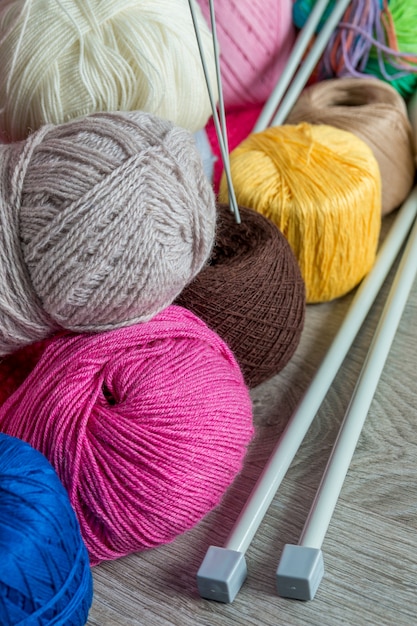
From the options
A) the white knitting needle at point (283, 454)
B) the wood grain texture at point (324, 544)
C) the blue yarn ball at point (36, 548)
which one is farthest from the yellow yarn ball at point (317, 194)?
the blue yarn ball at point (36, 548)

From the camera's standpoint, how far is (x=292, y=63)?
1284mm

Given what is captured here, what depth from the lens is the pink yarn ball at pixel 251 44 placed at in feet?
4.09

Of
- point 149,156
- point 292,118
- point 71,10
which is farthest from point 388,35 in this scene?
point 149,156

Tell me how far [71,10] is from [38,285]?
371mm

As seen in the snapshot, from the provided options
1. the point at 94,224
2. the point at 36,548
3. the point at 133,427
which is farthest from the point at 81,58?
the point at 36,548

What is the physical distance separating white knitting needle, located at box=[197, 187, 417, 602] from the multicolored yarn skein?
328mm

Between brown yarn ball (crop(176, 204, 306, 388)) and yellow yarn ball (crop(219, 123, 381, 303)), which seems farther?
yellow yarn ball (crop(219, 123, 381, 303))

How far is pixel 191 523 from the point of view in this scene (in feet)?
2.42

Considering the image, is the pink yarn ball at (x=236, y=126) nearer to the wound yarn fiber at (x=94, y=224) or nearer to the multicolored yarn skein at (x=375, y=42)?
the multicolored yarn skein at (x=375, y=42)

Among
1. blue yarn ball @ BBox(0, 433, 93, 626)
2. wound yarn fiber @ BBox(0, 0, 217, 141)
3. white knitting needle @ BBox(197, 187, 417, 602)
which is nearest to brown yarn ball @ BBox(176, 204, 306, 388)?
white knitting needle @ BBox(197, 187, 417, 602)

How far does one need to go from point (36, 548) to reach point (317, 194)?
1.93ft

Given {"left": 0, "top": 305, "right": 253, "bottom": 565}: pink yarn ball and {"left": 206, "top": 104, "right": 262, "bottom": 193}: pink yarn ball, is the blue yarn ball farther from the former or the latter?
{"left": 206, "top": 104, "right": 262, "bottom": 193}: pink yarn ball

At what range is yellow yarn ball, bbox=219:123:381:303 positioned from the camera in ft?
3.26

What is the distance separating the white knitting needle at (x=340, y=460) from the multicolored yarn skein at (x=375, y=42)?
39cm
